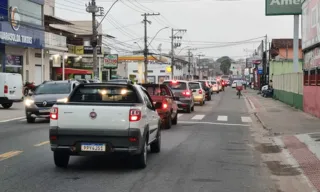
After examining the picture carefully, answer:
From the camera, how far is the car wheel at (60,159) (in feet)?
32.3

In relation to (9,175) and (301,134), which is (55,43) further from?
(9,175)

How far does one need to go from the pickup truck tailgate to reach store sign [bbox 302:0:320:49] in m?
16.2

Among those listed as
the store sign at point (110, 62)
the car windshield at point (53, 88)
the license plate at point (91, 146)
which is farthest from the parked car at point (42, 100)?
the store sign at point (110, 62)

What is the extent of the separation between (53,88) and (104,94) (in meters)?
11.6

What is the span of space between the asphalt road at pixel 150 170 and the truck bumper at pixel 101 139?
463 mm

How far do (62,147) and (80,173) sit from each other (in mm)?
588

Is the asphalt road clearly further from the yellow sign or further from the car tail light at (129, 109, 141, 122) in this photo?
the yellow sign

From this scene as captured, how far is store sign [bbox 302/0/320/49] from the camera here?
77.3 ft

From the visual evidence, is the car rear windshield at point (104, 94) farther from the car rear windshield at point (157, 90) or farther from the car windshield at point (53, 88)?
the car windshield at point (53, 88)

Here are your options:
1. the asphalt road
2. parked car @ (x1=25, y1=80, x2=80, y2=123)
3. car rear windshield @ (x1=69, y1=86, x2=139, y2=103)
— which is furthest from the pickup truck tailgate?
parked car @ (x1=25, y1=80, x2=80, y2=123)

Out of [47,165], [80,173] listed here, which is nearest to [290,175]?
[80,173]

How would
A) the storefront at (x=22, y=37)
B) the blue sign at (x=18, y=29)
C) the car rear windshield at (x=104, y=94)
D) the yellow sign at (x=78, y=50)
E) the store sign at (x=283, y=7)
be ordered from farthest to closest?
the yellow sign at (x=78, y=50) → the storefront at (x=22, y=37) → the blue sign at (x=18, y=29) → the store sign at (x=283, y=7) → the car rear windshield at (x=104, y=94)

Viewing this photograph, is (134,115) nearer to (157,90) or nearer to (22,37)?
(157,90)

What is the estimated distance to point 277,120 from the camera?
23547mm
